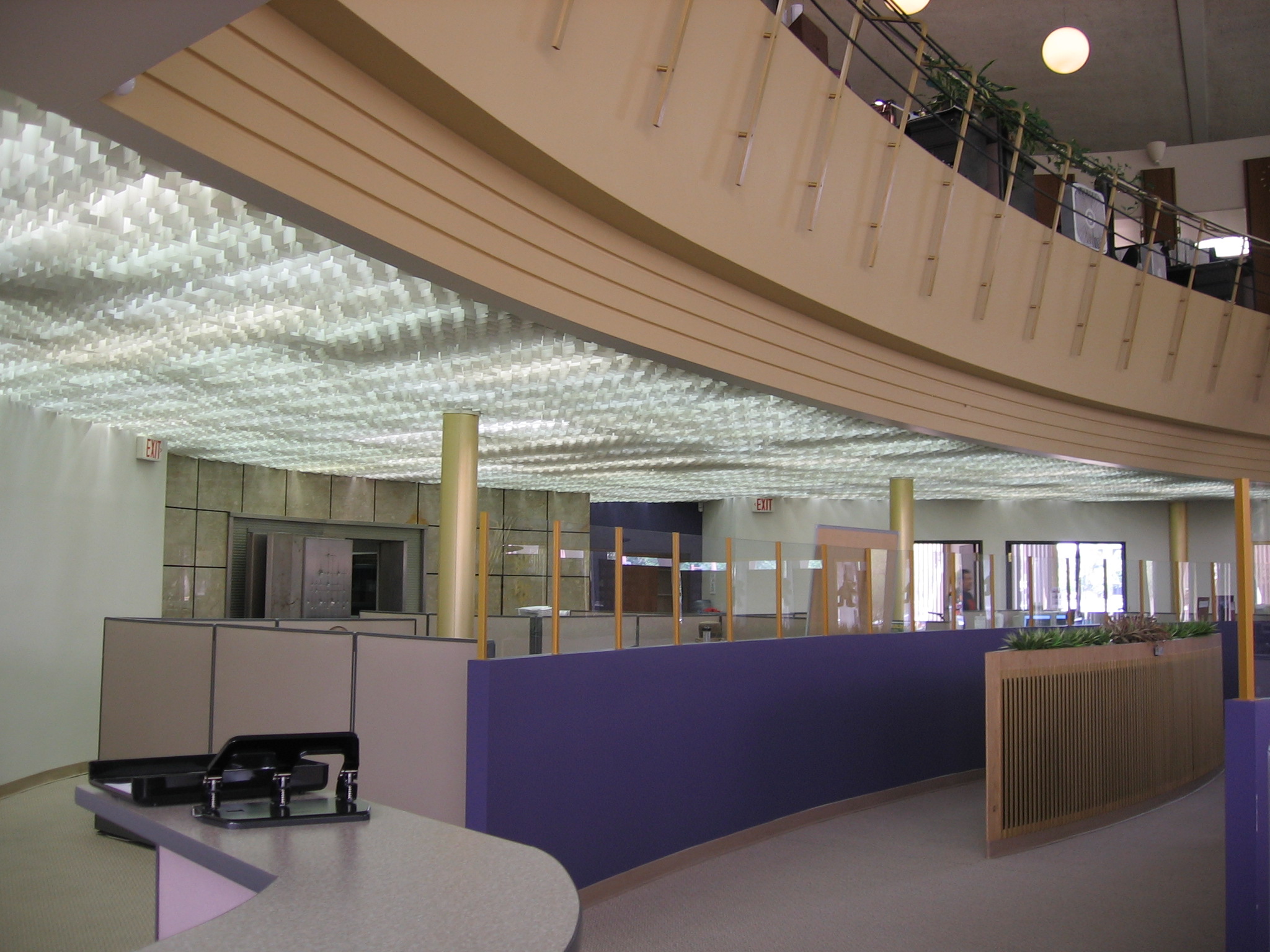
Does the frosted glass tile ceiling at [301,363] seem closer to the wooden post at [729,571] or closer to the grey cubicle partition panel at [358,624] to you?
the wooden post at [729,571]

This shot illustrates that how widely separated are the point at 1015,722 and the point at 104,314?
20.3ft

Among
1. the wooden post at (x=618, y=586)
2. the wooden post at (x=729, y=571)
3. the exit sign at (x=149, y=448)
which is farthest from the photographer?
the exit sign at (x=149, y=448)

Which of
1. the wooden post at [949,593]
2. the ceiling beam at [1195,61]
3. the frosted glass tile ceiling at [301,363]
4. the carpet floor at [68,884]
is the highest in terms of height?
the ceiling beam at [1195,61]

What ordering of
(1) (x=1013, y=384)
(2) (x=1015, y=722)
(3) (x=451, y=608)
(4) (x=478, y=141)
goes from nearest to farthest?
1. (4) (x=478, y=141)
2. (2) (x=1015, y=722)
3. (3) (x=451, y=608)
4. (1) (x=1013, y=384)

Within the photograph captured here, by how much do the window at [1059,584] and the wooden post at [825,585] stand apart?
3.04m

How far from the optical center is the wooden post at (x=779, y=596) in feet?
24.5

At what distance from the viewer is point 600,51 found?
534cm

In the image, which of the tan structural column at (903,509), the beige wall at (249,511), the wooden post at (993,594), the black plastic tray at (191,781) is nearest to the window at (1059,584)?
the wooden post at (993,594)

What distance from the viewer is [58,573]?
884cm

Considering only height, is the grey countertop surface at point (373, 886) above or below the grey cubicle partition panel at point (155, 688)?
above

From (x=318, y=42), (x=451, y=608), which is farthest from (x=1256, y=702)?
(x=451, y=608)

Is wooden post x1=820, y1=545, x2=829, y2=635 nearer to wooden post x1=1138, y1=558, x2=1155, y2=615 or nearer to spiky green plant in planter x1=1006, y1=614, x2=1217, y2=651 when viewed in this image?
spiky green plant in planter x1=1006, y1=614, x2=1217, y2=651

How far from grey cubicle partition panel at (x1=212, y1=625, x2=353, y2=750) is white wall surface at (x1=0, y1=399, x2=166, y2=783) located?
3.17 meters

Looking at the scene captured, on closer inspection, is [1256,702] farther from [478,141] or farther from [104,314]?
[104,314]
